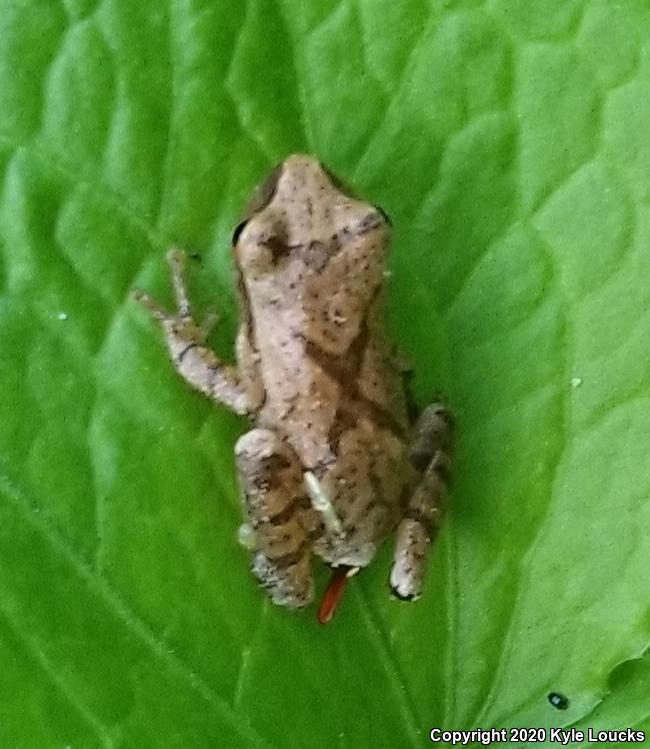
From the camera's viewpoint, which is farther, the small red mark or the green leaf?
the small red mark

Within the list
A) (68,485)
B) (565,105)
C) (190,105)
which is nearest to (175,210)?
(190,105)

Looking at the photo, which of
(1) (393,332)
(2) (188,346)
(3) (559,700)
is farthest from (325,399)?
(3) (559,700)

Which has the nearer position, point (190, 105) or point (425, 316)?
point (190, 105)

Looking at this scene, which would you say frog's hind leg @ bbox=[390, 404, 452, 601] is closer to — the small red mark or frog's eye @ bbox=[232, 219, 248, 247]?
the small red mark

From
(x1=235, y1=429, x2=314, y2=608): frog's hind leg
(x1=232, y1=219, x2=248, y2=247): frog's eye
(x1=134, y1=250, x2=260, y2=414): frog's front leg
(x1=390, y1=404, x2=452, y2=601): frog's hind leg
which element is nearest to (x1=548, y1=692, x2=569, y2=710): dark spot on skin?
(x1=390, y1=404, x2=452, y2=601): frog's hind leg

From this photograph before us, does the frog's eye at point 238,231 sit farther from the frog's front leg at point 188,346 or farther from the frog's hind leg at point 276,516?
the frog's hind leg at point 276,516

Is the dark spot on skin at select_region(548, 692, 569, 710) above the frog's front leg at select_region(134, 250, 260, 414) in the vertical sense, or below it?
below

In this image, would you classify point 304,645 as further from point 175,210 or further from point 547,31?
point 547,31
